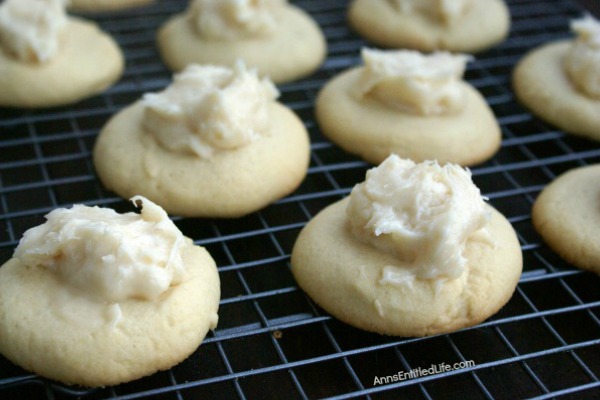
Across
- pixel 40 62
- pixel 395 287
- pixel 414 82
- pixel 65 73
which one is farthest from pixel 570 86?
pixel 40 62

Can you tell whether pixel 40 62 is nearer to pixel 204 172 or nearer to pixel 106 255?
pixel 204 172

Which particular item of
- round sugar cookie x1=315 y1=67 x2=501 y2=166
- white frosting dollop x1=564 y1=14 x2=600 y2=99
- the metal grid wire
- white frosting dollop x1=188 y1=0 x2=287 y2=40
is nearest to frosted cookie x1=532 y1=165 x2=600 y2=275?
the metal grid wire

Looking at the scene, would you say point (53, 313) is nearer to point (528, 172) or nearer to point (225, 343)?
point (225, 343)

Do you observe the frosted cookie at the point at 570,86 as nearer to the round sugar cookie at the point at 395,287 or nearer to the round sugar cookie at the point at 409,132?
the round sugar cookie at the point at 409,132

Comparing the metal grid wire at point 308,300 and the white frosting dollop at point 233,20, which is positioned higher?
the white frosting dollop at point 233,20

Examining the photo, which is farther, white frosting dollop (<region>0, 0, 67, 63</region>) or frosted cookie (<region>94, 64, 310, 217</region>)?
white frosting dollop (<region>0, 0, 67, 63</region>)

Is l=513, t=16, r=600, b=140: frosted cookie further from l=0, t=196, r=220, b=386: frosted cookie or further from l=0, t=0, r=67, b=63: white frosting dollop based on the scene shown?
l=0, t=0, r=67, b=63: white frosting dollop

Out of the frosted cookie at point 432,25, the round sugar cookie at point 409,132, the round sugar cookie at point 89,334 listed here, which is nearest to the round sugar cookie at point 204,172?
the round sugar cookie at point 409,132
